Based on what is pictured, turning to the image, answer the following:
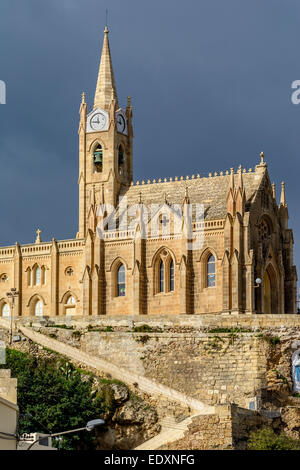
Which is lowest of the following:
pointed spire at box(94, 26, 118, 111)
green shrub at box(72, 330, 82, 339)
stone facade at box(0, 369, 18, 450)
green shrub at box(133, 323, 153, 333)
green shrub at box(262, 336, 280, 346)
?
stone facade at box(0, 369, 18, 450)

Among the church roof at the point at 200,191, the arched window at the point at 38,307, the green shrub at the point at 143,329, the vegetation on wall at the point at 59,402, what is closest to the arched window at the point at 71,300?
the arched window at the point at 38,307

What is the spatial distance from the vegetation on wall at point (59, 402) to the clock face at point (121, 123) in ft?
104

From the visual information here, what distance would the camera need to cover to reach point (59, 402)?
65.2 m

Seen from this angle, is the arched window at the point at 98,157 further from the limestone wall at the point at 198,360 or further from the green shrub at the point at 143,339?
the green shrub at the point at 143,339

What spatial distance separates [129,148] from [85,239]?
10288 millimetres

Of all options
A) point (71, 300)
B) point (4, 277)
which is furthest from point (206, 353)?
point (4, 277)

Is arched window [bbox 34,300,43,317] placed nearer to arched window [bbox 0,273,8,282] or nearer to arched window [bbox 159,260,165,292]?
arched window [bbox 0,273,8,282]

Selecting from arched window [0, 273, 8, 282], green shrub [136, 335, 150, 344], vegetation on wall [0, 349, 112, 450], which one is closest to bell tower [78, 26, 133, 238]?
arched window [0, 273, 8, 282]

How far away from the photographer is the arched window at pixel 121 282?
90.2 metres

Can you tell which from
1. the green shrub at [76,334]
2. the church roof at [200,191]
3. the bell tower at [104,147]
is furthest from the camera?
the bell tower at [104,147]

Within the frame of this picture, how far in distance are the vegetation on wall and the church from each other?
61.5 feet

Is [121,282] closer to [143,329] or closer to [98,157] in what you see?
[98,157]

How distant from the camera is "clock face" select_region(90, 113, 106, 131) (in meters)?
97.2
